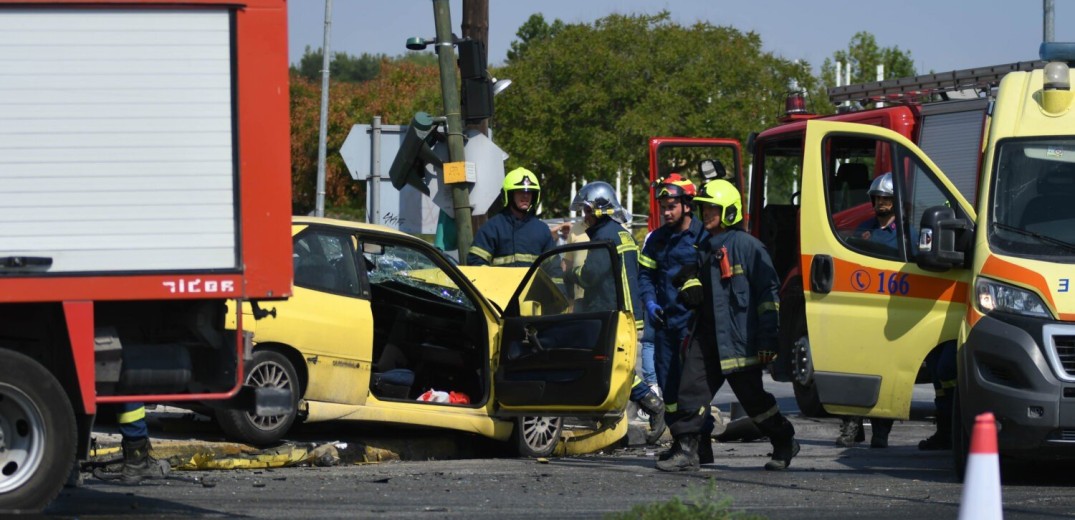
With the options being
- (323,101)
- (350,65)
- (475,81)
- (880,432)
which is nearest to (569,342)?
(880,432)

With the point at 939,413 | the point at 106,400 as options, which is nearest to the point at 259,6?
the point at 106,400

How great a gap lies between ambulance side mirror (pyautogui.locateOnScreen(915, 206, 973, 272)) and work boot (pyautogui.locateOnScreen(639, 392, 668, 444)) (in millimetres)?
3076

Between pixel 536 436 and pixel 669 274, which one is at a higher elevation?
pixel 669 274

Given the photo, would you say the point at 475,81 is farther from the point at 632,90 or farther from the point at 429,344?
the point at 632,90

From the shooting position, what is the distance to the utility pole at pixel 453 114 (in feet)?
45.1

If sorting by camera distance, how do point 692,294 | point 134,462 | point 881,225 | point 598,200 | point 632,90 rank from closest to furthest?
1. point 134,462
2. point 692,294
3. point 881,225
4. point 598,200
5. point 632,90

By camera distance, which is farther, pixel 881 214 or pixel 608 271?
pixel 881 214

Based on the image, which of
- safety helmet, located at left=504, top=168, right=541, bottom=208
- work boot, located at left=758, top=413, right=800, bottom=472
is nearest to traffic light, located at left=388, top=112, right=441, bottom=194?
safety helmet, located at left=504, top=168, right=541, bottom=208

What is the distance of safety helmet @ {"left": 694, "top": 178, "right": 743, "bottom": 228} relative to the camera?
10.2m

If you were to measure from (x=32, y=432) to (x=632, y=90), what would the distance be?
37099 millimetres

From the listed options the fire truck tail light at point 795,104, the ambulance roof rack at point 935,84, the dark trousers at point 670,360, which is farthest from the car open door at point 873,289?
the fire truck tail light at point 795,104

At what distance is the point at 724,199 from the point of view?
10172 millimetres

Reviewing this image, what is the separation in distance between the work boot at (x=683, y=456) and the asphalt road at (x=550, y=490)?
0.47ft

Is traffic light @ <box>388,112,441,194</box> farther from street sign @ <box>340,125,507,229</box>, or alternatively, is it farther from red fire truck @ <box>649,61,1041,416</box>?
red fire truck @ <box>649,61,1041,416</box>
